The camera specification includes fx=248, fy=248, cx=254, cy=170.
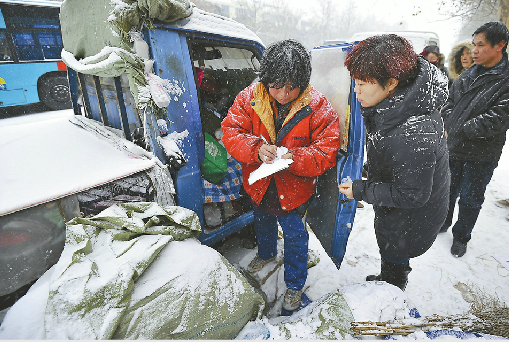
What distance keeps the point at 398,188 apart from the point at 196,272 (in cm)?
109

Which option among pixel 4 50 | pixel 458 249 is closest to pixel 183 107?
pixel 458 249

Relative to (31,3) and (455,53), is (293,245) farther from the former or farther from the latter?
(31,3)

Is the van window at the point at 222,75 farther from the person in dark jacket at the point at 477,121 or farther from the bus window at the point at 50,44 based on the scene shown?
the bus window at the point at 50,44

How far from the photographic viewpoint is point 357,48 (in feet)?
3.87

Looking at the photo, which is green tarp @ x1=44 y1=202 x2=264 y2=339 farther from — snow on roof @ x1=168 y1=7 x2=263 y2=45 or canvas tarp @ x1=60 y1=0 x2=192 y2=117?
snow on roof @ x1=168 y1=7 x2=263 y2=45

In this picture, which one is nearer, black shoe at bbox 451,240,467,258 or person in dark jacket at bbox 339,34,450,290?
person in dark jacket at bbox 339,34,450,290

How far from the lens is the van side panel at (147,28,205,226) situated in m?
1.60

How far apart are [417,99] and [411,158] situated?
10.6 inches

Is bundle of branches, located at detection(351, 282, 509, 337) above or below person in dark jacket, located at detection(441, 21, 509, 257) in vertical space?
below

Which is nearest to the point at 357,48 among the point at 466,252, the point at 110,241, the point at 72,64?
the point at 110,241

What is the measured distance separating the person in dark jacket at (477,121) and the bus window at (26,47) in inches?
342

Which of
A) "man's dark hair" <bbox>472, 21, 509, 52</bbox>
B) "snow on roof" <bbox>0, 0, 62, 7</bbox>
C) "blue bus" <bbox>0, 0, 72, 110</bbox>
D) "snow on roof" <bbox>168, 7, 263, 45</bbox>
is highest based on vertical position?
"snow on roof" <bbox>0, 0, 62, 7</bbox>

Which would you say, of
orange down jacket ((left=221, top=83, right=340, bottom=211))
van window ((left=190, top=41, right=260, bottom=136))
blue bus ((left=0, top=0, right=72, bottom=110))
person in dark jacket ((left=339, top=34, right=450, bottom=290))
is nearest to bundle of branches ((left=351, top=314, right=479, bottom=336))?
person in dark jacket ((left=339, top=34, right=450, bottom=290))

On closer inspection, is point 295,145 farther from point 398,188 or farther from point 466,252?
point 466,252
